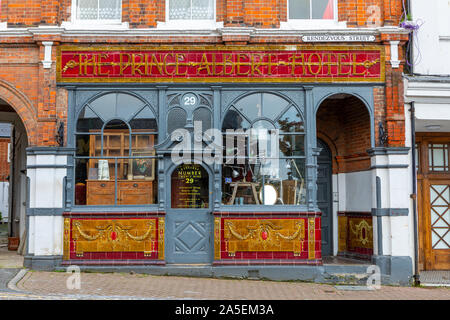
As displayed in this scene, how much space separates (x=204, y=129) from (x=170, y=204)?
1791mm

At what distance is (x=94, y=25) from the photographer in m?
11.1

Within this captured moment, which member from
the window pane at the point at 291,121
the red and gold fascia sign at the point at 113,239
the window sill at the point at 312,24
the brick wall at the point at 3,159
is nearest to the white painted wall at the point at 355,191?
the window pane at the point at 291,121

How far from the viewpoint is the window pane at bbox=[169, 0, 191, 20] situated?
440 inches

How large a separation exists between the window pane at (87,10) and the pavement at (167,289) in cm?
564

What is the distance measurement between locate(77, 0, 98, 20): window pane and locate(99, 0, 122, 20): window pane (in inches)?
4.5

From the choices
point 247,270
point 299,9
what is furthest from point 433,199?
point 299,9

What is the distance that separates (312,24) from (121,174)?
17.7 ft

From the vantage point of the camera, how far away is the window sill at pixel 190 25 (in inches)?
432

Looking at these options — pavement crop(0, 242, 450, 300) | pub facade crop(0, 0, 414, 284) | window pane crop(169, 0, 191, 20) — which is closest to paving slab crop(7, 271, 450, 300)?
pavement crop(0, 242, 450, 300)

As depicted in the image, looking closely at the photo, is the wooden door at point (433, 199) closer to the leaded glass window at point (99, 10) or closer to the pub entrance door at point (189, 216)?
the pub entrance door at point (189, 216)

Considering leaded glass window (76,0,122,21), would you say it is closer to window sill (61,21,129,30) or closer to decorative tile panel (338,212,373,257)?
window sill (61,21,129,30)

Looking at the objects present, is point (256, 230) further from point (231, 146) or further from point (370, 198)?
point (370, 198)

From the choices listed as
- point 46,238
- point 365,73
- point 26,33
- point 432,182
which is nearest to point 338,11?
point 365,73

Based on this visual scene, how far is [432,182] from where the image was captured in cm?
1231
